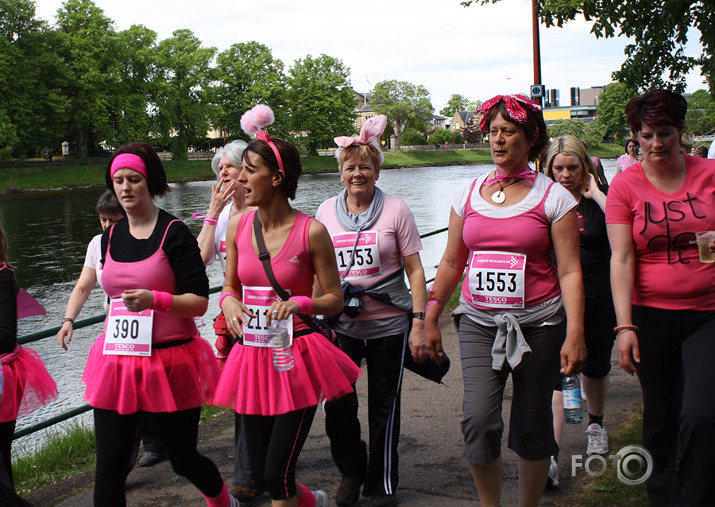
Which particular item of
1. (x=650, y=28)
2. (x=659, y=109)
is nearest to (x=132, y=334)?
(x=659, y=109)

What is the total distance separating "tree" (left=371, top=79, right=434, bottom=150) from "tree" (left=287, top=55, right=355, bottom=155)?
3634cm

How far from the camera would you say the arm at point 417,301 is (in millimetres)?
3973

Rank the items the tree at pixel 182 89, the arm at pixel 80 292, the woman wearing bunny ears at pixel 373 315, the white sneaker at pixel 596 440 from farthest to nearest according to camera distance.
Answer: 1. the tree at pixel 182 89
2. the white sneaker at pixel 596 440
3. the arm at pixel 80 292
4. the woman wearing bunny ears at pixel 373 315

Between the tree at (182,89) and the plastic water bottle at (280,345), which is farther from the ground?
the tree at (182,89)

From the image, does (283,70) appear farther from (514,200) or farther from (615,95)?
(514,200)

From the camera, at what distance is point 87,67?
63344 mm

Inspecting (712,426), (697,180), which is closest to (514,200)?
(697,180)

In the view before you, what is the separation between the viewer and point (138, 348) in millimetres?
3424

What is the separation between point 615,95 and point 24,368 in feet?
408

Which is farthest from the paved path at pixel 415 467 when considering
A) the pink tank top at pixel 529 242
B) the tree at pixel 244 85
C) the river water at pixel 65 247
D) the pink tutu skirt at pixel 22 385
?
the tree at pixel 244 85

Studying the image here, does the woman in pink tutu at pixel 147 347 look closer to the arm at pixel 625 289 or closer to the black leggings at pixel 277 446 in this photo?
the black leggings at pixel 277 446

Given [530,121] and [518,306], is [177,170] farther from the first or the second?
[518,306]

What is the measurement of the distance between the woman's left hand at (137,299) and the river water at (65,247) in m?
3.76

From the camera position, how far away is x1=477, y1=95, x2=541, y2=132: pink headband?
343cm
